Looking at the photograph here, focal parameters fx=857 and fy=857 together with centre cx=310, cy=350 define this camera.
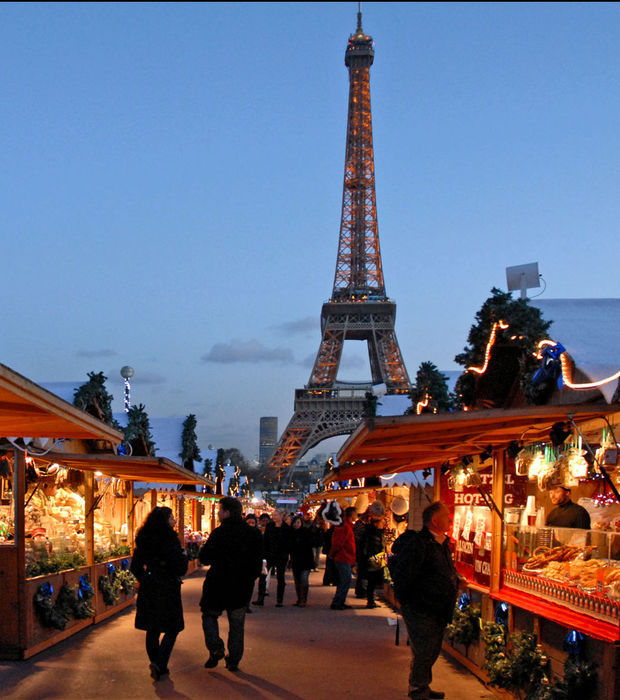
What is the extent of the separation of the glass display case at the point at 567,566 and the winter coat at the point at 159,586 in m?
2.81

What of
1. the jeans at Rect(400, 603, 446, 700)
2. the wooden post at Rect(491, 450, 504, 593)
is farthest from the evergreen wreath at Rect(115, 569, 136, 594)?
the jeans at Rect(400, 603, 446, 700)

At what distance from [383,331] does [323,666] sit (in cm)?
5231

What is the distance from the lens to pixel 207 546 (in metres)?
7.48

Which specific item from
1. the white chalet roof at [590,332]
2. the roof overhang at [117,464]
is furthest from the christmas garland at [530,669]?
the roof overhang at [117,464]

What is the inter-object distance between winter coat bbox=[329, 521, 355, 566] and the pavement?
2297 mm

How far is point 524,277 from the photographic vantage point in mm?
10234

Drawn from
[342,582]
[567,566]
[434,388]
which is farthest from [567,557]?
[434,388]

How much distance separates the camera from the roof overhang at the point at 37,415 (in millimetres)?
4877

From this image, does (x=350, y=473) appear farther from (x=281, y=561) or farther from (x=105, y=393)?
(x=105, y=393)

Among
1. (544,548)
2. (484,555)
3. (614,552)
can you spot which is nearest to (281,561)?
(484,555)

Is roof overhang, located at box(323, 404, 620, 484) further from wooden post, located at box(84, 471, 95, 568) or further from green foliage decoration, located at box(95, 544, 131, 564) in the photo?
green foliage decoration, located at box(95, 544, 131, 564)

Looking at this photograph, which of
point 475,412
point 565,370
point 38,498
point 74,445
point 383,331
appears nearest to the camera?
point 475,412

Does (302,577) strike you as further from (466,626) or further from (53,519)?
(466,626)

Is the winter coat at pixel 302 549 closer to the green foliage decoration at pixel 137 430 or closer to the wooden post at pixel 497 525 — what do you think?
the green foliage decoration at pixel 137 430
